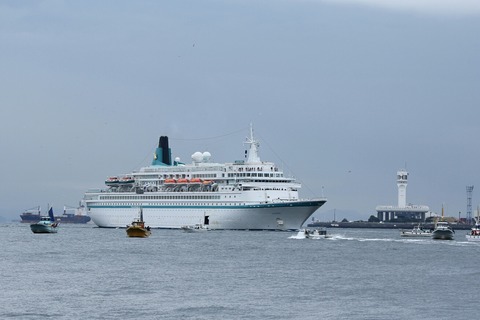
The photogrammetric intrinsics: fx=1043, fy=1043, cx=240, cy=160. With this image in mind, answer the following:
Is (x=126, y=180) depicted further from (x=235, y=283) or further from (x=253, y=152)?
(x=235, y=283)

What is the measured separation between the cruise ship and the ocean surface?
41.3m

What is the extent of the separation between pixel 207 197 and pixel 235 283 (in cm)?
7711

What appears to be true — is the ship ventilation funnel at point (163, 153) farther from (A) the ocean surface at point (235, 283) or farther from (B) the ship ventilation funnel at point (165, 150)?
(A) the ocean surface at point (235, 283)

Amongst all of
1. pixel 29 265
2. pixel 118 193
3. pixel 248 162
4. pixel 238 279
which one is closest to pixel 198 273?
pixel 238 279

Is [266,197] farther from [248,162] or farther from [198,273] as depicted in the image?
[198,273]

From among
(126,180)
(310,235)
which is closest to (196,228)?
(310,235)

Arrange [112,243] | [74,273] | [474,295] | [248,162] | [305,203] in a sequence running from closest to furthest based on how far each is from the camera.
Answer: [474,295], [74,273], [112,243], [305,203], [248,162]

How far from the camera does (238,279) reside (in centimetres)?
5462

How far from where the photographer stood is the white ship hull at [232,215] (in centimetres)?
12256

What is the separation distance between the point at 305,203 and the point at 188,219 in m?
18.4

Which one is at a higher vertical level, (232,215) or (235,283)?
(232,215)

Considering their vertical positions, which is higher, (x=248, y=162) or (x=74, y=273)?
(x=248, y=162)

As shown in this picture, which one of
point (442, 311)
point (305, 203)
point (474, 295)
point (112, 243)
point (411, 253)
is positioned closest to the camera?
point (442, 311)

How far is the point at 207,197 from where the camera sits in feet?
424
